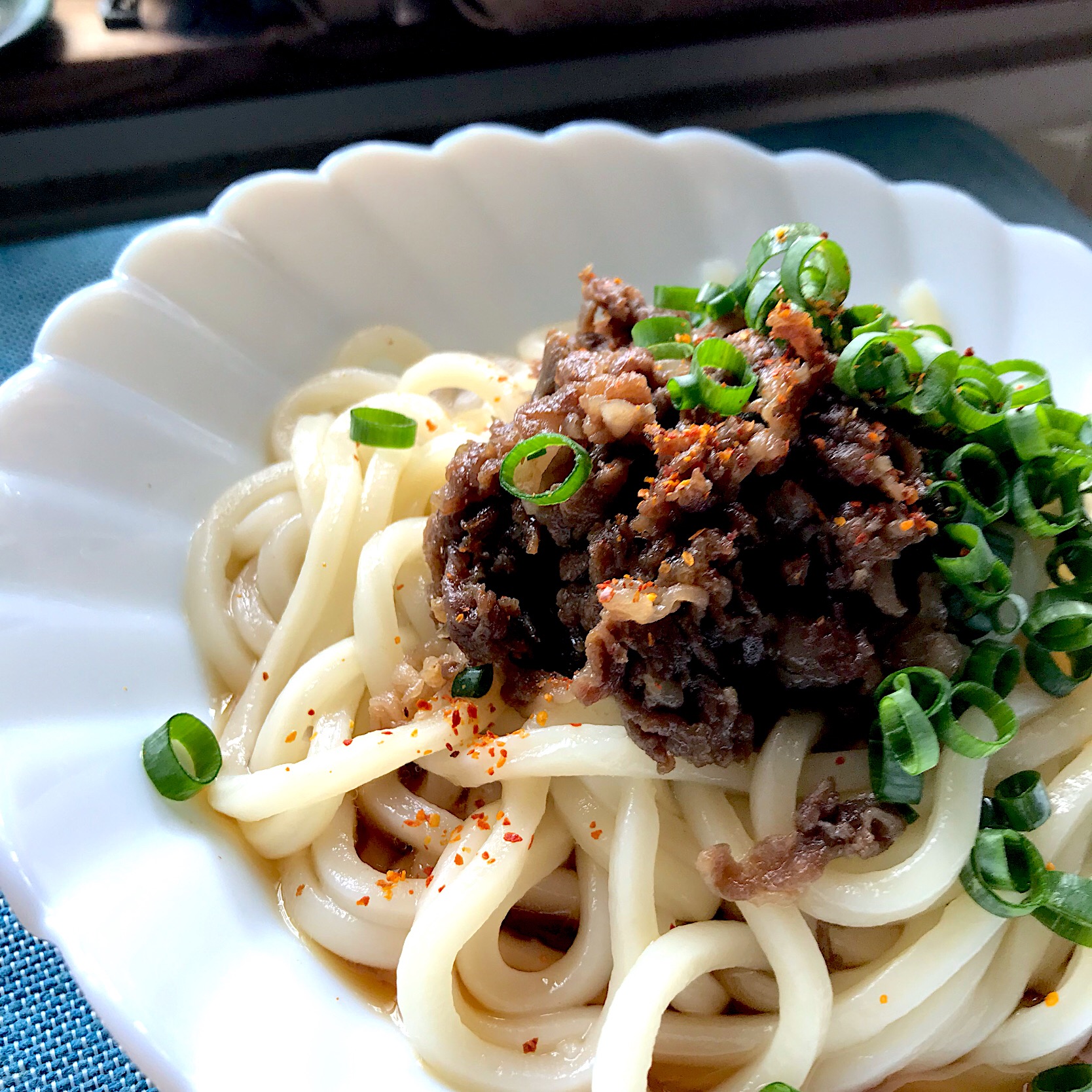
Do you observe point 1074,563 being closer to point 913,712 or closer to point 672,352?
point 913,712

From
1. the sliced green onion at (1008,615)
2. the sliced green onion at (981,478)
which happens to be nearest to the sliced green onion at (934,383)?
the sliced green onion at (981,478)

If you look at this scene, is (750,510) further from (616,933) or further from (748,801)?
(616,933)

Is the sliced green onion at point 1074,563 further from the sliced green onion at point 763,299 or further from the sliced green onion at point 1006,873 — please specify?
the sliced green onion at point 763,299

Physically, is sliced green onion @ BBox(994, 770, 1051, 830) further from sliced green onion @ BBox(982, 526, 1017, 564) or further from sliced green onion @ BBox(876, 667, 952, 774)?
sliced green onion @ BBox(982, 526, 1017, 564)

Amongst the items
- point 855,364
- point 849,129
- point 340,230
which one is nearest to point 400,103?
A: point 340,230

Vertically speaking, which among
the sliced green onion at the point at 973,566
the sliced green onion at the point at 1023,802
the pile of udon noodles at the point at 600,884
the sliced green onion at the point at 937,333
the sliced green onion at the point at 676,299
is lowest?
the pile of udon noodles at the point at 600,884

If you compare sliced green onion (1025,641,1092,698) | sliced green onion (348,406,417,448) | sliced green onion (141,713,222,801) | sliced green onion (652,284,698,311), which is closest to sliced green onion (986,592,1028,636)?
sliced green onion (1025,641,1092,698)
